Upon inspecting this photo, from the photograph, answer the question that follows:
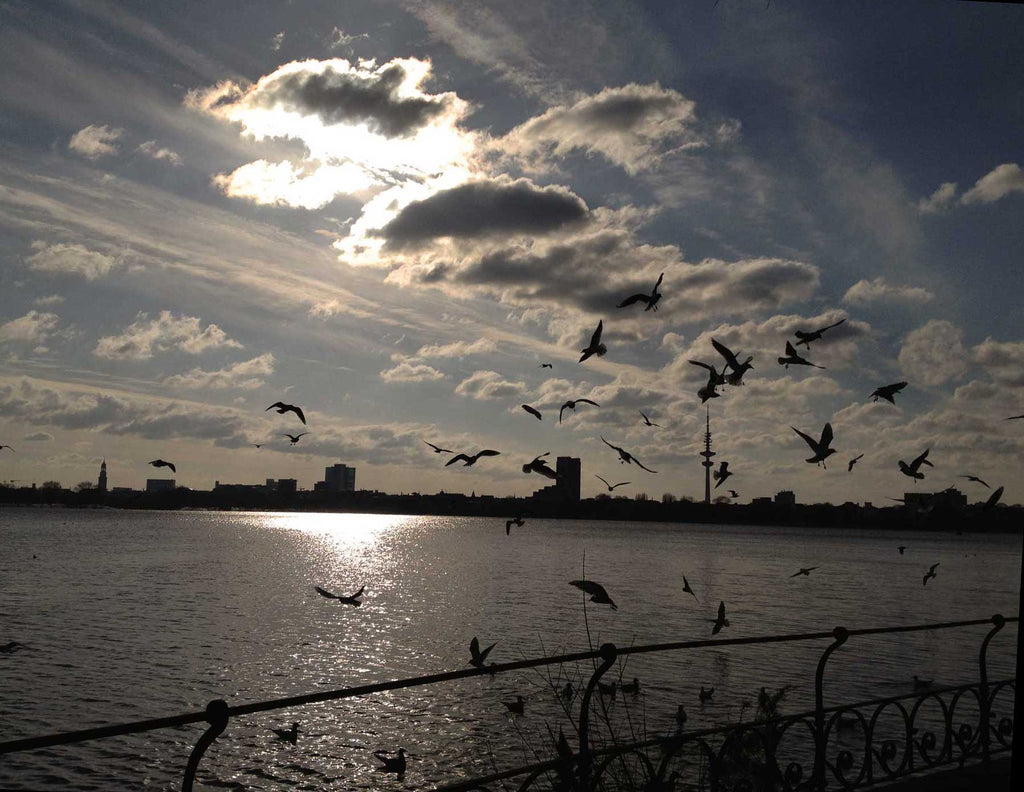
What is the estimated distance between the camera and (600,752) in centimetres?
674

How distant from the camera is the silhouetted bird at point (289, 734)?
22.9 metres

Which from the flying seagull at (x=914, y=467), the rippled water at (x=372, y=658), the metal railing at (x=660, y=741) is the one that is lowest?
the rippled water at (x=372, y=658)

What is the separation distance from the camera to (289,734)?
23047 mm

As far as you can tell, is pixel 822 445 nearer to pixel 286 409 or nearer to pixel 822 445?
pixel 822 445

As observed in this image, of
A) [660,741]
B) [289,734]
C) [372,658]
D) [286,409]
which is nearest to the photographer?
[660,741]

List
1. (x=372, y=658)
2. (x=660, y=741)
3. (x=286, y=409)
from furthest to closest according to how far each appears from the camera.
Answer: (x=372, y=658), (x=286, y=409), (x=660, y=741)

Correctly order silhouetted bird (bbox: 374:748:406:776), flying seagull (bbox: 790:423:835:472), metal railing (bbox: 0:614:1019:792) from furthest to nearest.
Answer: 1. silhouetted bird (bbox: 374:748:406:776)
2. flying seagull (bbox: 790:423:835:472)
3. metal railing (bbox: 0:614:1019:792)

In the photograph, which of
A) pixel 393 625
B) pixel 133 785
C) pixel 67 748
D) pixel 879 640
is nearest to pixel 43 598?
pixel 393 625

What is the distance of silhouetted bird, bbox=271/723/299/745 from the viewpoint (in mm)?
22891

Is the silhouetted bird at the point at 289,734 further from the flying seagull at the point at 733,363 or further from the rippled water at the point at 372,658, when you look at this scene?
the flying seagull at the point at 733,363

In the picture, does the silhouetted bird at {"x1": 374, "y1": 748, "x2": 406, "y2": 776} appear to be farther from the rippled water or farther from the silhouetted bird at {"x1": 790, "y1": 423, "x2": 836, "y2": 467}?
the silhouetted bird at {"x1": 790, "y1": 423, "x2": 836, "y2": 467}

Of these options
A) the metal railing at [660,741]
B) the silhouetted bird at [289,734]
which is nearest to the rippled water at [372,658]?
the silhouetted bird at [289,734]

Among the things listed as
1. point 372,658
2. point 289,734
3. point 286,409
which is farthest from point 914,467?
point 372,658

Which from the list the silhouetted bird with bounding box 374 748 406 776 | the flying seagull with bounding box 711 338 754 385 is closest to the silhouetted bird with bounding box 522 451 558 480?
the flying seagull with bounding box 711 338 754 385
